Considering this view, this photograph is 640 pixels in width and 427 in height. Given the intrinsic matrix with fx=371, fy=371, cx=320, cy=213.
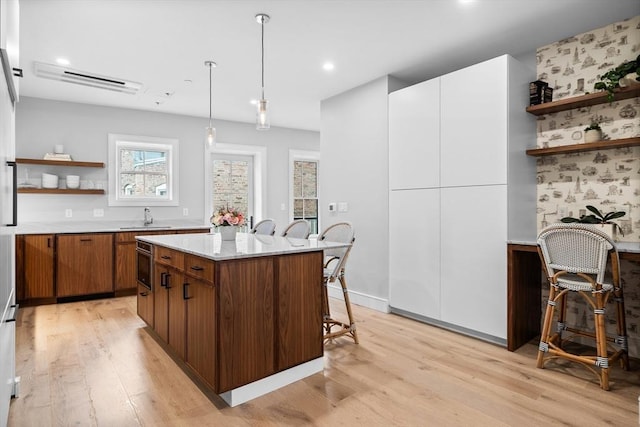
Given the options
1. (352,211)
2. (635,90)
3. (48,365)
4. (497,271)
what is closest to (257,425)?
(48,365)

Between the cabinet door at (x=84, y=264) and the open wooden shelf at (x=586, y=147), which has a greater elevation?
the open wooden shelf at (x=586, y=147)

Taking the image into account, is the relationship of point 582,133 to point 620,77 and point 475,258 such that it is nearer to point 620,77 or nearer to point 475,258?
point 620,77

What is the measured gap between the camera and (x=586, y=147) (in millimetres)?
2918

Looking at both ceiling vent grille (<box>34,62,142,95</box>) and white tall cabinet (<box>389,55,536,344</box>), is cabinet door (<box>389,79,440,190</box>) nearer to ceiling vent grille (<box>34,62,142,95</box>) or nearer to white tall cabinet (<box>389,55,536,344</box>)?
white tall cabinet (<box>389,55,536,344</box>)

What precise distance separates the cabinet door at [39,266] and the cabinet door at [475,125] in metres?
4.50

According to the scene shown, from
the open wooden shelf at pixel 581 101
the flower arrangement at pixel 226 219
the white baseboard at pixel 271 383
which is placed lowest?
the white baseboard at pixel 271 383

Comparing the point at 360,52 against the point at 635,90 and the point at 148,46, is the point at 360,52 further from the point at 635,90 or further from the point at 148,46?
the point at 635,90

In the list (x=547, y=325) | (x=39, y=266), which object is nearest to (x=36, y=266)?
(x=39, y=266)

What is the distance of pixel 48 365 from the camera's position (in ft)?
8.82

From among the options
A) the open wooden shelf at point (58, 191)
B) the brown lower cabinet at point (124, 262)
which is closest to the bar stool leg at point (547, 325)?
the brown lower cabinet at point (124, 262)

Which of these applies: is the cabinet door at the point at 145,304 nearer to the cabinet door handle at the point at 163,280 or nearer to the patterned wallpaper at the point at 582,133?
the cabinet door handle at the point at 163,280

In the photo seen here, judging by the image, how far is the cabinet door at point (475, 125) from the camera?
305cm

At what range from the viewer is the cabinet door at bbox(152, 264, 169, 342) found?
2.82 meters

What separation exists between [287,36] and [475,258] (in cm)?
251
